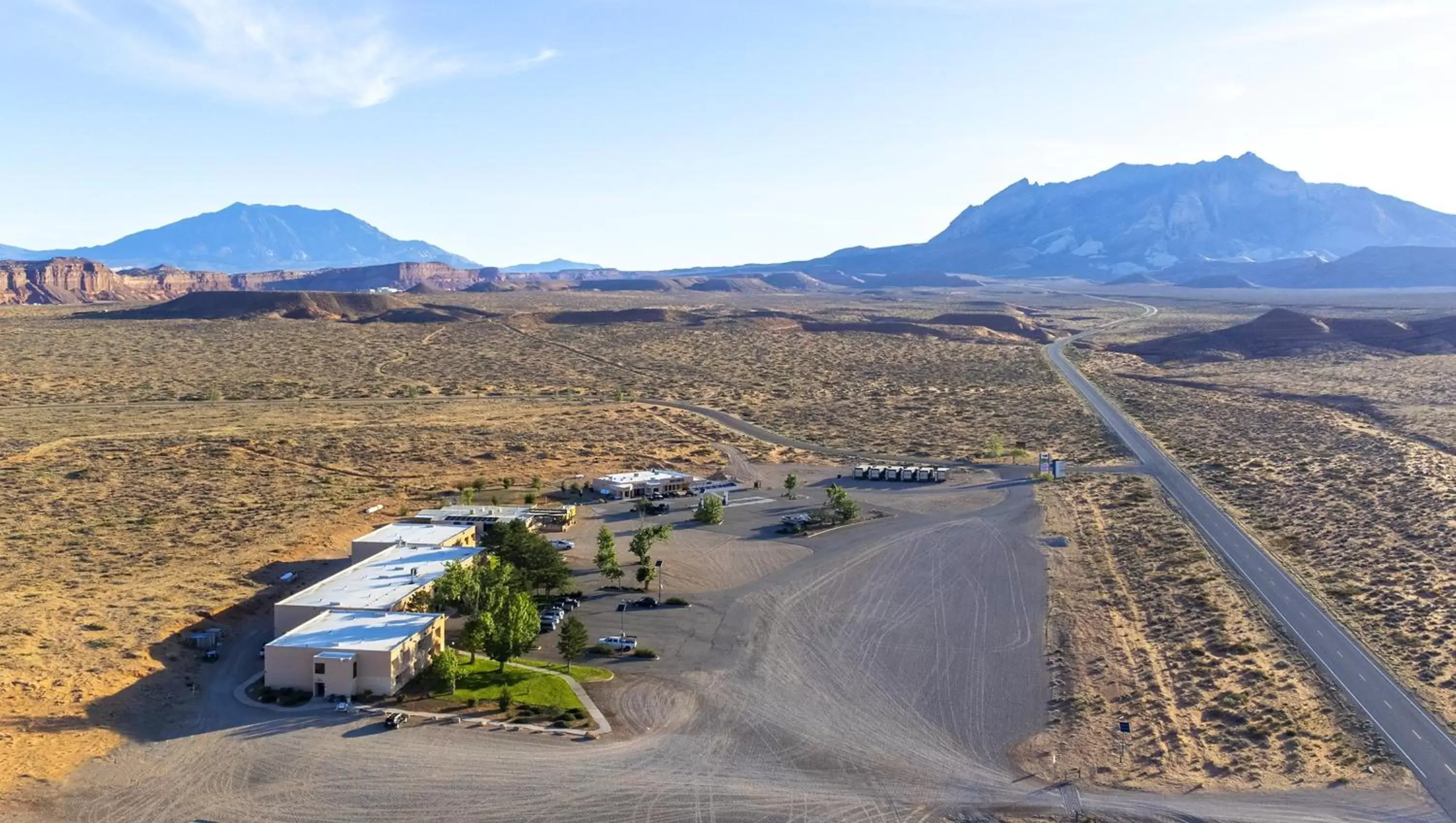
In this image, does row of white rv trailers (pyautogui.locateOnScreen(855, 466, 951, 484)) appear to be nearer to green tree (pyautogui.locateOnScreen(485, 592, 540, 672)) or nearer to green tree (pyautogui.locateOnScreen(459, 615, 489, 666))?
green tree (pyautogui.locateOnScreen(459, 615, 489, 666))

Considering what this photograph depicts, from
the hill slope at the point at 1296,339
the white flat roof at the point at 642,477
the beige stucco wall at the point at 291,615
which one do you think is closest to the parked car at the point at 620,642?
the beige stucco wall at the point at 291,615

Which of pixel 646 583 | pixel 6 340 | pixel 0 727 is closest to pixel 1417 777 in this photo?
pixel 646 583

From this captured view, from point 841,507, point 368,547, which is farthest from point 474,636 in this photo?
point 841,507

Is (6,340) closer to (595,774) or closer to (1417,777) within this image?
(595,774)

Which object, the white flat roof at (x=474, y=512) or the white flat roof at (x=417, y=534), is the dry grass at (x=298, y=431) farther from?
the white flat roof at (x=474, y=512)

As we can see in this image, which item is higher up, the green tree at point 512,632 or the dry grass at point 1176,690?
the green tree at point 512,632

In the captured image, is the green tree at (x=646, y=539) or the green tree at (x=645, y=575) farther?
the green tree at (x=646, y=539)
